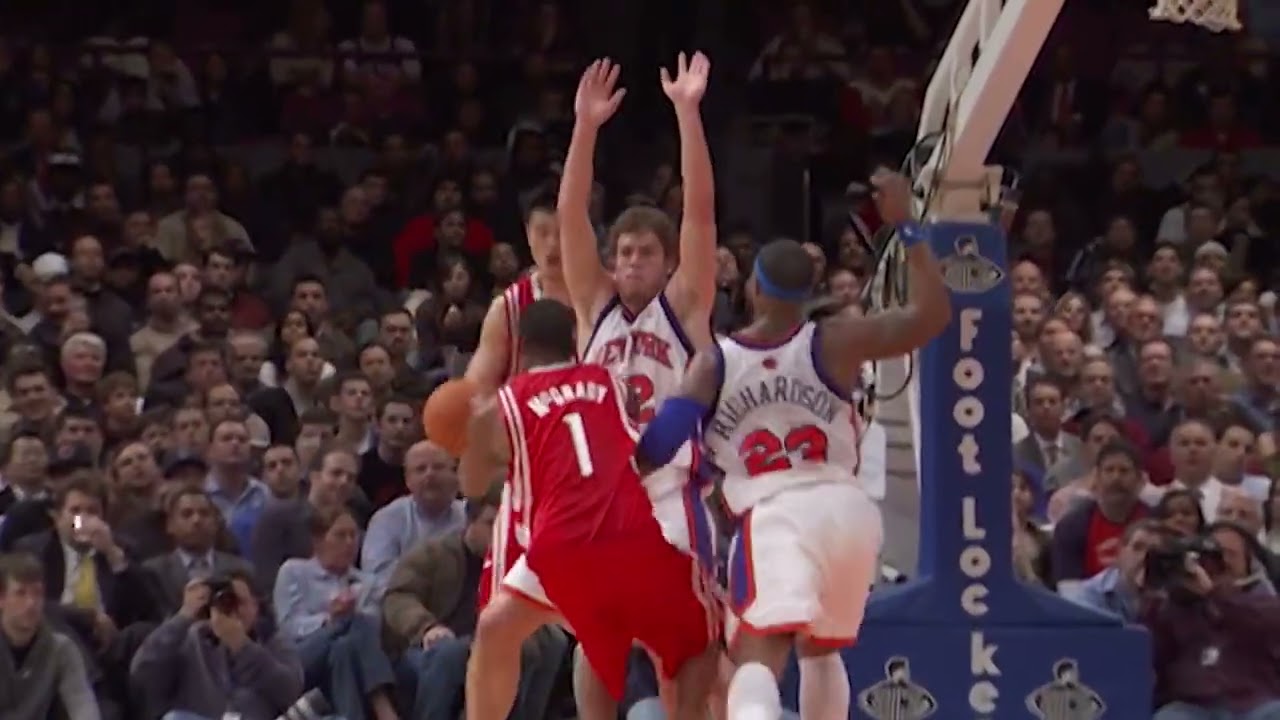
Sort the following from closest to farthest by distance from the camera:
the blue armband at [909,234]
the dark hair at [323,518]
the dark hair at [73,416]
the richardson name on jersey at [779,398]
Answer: the richardson name on jersey at [779,398] → the blue armband at [909,234] → the dark hair at [323,518] → the dark hair at [73,416]

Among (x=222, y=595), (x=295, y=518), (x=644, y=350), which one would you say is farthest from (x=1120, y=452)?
(x=222, y=595)

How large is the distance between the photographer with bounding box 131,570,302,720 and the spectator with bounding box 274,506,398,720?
0.19 metres

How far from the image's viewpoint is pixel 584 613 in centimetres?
883

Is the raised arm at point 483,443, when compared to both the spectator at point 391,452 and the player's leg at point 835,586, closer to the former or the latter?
Result: the player's leg at point 835,586

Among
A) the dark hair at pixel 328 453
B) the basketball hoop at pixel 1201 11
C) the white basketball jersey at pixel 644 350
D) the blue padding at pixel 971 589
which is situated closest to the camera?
the white basketball jersey at pixel 644 350

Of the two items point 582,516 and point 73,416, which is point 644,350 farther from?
point 73,416

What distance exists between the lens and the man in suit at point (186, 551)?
1195 centimetres

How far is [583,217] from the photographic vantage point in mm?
9320

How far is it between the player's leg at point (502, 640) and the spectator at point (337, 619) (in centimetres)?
239

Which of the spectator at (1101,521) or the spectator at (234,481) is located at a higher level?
the spectator at (234,481)

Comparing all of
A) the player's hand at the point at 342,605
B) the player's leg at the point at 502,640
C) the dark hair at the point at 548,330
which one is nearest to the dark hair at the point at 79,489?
the player's hand at the point at 342,605

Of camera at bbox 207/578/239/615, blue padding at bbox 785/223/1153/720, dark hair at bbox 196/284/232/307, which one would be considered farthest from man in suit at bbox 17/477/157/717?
dark hair at bbox 196/284/232/307

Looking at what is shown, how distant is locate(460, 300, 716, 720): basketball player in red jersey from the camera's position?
8.78m

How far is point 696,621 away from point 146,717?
3.27m
